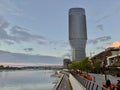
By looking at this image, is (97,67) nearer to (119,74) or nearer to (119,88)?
(119,74)

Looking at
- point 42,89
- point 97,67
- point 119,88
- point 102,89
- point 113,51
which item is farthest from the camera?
point 113,51

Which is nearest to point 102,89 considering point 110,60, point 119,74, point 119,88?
point 119,88

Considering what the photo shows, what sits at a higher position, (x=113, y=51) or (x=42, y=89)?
(x=113, y=51)

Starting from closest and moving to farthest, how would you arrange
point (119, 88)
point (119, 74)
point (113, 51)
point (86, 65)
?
point (119, 88) < point (119, 74) < point (86, 65) < point (113, 51)

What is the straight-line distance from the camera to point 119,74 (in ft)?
285

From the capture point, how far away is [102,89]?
1426 cm

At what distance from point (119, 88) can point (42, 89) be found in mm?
60826

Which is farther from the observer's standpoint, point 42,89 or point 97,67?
point 97,67

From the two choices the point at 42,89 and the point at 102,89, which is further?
the point at 42,89

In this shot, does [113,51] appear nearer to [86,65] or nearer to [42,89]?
[86,65]

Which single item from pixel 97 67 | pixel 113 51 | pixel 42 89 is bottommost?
pixel 42 89

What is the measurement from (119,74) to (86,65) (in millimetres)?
36581

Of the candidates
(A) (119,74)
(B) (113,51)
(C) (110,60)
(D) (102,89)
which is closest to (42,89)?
(A) (119,74)

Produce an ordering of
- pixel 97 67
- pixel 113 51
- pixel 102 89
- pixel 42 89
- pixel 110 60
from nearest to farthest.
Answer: pixel 102 89, pixel 42 89, pixel 97 67, pixel 110 60, pixel 113 51
